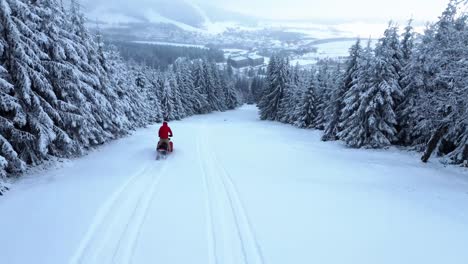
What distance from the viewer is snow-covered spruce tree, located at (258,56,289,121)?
5359 cm

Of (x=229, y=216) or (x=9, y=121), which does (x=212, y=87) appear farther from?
(x=229, y=216)

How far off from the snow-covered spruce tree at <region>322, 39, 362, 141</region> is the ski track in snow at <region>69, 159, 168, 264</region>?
76.8 feet

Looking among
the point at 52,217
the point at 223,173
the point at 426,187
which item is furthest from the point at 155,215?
the point at 426,187

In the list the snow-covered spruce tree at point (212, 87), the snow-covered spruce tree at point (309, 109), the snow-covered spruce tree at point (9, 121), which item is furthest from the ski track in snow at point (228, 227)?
the snow-covered spruce tree at point (212, 87)

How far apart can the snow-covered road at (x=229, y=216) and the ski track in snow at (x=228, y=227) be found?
0.9 inches

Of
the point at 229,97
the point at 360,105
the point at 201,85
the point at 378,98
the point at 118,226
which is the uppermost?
the point at 378,98

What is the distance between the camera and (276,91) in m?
54.0

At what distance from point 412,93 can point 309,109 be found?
20.5m

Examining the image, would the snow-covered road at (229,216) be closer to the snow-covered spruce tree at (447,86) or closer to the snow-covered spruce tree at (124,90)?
the snow-covered spruce tree at (447,86)

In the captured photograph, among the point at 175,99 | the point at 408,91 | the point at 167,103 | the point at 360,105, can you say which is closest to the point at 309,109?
the point at 360,105

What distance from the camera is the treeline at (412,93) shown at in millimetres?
13953

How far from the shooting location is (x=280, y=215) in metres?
7.61

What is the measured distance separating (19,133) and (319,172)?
37.1ft

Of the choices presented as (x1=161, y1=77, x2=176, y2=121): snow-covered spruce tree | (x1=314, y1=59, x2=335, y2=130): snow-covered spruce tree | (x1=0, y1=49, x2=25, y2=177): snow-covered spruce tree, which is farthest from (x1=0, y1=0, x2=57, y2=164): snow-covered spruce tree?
(x1=161, y1=77, x2=176, y2=121): snow-covered spruce tree
